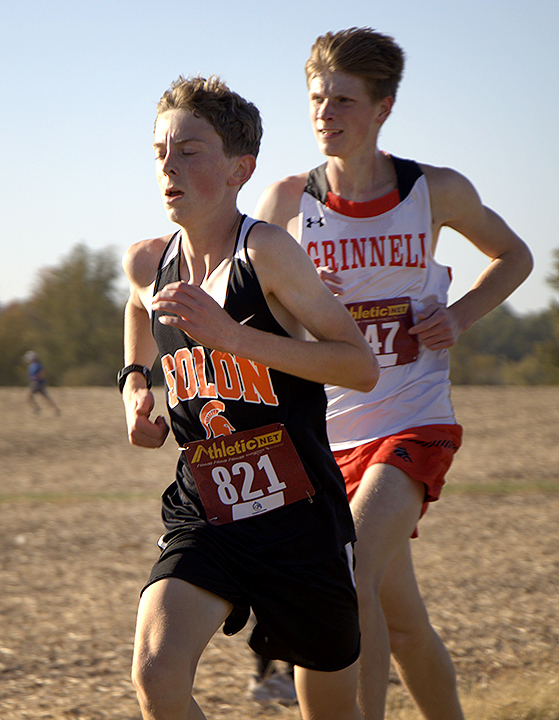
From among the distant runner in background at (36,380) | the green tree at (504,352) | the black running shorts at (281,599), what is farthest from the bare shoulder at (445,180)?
the green tree at (504,352)

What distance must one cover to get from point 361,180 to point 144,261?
97 centimetres

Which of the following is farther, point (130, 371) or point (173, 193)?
point (130, 371)

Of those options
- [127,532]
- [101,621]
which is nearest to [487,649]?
[101,621]

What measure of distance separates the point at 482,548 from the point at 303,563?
18.7 feet

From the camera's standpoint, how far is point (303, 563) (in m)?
2.00

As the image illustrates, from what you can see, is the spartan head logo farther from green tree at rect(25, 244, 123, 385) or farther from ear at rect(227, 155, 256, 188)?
green tree at rect(25, 244, 123, 385)

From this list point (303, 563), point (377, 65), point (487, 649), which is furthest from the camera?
point (487, 649)

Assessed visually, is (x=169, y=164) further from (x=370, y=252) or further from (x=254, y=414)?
(x=370, y=252)

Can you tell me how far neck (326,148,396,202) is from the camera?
9.61 ft

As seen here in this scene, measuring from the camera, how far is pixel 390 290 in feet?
9.37

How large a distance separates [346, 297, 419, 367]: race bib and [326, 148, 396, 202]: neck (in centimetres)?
40

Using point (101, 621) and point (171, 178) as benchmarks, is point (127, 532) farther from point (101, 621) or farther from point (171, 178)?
point (171, 178)

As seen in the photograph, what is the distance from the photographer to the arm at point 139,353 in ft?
7.02

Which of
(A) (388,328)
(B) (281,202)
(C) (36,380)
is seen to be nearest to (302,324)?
(A) (388,328)
